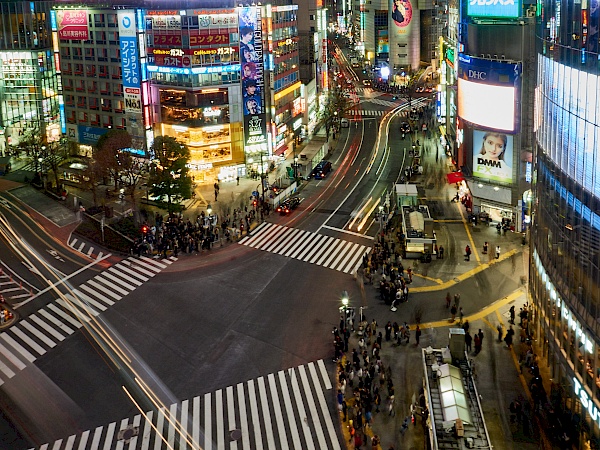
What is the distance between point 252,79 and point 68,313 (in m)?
42.3

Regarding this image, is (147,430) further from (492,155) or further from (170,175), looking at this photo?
(492,155)

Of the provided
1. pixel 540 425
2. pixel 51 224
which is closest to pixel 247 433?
pixel 540 425

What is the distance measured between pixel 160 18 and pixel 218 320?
45275mm

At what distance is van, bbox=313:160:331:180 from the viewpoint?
3548 inches

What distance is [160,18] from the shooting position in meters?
84.1

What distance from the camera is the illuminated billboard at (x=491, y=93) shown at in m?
66.9

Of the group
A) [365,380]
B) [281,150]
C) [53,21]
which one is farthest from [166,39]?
[365,380]

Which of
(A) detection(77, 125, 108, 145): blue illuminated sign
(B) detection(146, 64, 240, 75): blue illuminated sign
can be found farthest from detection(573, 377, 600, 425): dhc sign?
(A) detection(77, 125, 108, 145): blue illuminated sign

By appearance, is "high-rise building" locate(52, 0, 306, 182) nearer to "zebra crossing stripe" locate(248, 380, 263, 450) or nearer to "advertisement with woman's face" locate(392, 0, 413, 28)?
"zebra crossing stripe" locate(248, 380, 263, 450)

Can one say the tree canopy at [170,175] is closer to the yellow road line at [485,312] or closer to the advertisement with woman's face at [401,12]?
the yellow road line at [485,312]

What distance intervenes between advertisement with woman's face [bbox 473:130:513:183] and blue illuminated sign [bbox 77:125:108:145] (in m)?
49.5

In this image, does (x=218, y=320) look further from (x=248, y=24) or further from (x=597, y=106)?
(x=248, y=24)

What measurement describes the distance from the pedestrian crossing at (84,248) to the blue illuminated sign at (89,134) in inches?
1139

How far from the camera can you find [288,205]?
78125 millimetres
